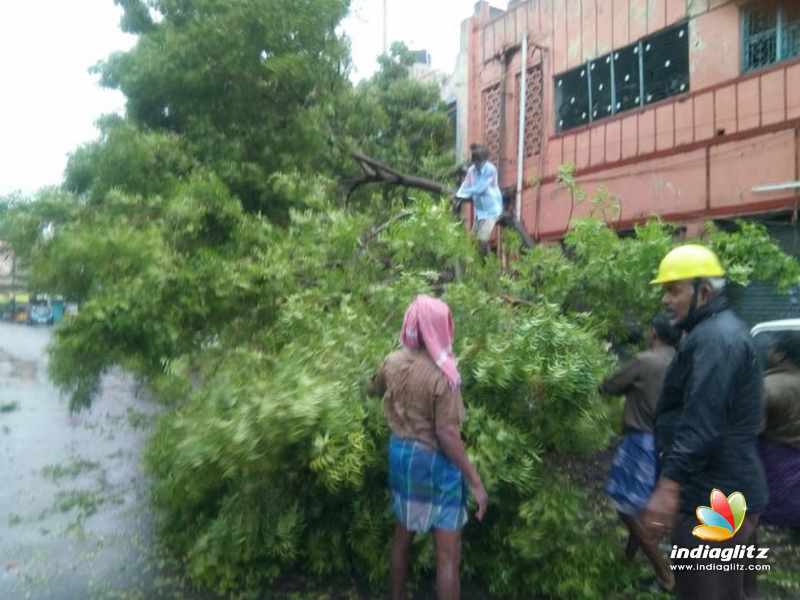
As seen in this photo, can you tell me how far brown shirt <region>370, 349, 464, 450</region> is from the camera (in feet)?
10.7

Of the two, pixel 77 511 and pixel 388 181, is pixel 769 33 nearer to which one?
pixel 388 181

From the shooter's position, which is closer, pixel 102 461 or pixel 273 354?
pixel 273 354

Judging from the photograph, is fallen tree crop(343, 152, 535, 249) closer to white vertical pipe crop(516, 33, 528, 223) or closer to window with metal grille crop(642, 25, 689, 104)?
white vertical pipe crop(516, 33, 528, 223)

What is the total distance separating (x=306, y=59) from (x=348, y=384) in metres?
4.75

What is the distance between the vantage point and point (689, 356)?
→ 8.74 ft

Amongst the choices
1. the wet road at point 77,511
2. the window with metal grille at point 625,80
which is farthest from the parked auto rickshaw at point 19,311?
the window with metal grille at point 625,80

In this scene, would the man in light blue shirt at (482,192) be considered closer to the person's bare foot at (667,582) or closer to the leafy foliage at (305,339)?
the leafy foliage at (305,339)

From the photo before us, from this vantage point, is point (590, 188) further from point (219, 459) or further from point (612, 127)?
point (219, 459)

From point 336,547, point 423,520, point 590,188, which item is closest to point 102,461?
point 336,547

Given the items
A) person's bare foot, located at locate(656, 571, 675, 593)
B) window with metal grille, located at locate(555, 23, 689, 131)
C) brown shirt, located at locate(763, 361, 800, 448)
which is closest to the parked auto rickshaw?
window with metal grille, located at locate(555, 23, 689, 131)

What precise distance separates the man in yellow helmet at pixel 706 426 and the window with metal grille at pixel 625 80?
7.66 metres

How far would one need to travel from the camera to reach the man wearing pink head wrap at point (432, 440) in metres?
3.27

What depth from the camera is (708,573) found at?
2.68 meters

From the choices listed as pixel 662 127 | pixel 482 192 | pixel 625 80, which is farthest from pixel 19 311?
pixel 662 127
